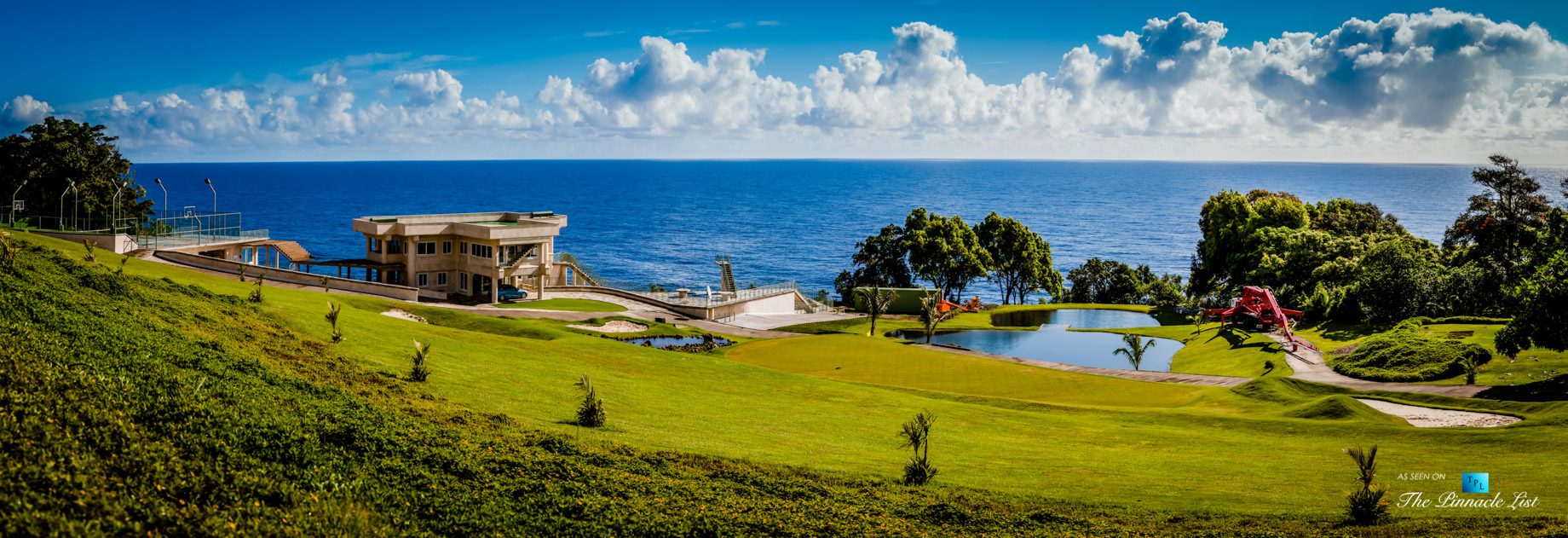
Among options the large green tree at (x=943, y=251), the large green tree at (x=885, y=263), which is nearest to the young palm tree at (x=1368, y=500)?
the large green tree at (x=943, y=251)

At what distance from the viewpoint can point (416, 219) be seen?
6631cm

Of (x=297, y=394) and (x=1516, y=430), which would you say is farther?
(x=1516, y=430)

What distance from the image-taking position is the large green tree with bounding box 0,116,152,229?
199ft

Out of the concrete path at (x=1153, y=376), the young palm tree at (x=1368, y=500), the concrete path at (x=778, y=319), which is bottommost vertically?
the concrete path at (x=778, y=319)

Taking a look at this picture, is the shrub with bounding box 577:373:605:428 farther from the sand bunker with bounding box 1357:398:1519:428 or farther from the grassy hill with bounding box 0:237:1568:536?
the sand bunker with bounding box 1357:398:1519:428

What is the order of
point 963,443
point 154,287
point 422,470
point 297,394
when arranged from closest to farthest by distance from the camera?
point 422,470 < point 297,394 < point 963,443 < point 154,287

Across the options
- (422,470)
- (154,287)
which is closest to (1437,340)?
(422,470)

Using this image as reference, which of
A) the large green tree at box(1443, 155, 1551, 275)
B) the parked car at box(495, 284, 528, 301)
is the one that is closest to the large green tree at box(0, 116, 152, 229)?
the parked car at box(495, 284, 528, 301)

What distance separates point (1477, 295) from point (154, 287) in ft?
193

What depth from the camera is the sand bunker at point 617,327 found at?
4784 cm

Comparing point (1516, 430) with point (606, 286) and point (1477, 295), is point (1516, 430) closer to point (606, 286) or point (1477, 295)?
point (1477, 295)

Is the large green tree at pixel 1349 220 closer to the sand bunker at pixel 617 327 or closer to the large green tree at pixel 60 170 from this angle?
the sand bunker at pixel 617 327

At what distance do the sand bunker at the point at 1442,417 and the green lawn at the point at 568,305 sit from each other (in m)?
43.6

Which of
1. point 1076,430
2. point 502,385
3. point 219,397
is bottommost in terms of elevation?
point 1076,430
